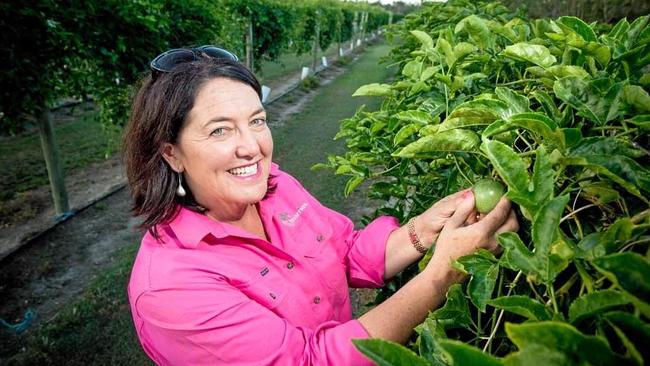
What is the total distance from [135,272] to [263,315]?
492 millimetres

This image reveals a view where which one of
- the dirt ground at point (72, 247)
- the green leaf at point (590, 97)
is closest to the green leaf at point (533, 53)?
the green leaf at point (590, 97)

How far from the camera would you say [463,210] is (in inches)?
46.1

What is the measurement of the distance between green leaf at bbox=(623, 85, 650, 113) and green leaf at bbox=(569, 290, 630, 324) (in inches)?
17.2

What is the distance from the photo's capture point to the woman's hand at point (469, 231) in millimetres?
1096

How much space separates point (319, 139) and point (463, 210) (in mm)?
8304

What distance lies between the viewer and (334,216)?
78.7 inches

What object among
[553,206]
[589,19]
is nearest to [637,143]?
[553,206]

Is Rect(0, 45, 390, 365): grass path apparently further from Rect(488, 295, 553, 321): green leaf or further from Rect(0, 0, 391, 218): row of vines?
Rect(488, 295, 553, 321): green leaf

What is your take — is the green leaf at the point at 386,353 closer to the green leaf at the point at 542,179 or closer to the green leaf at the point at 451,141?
the green leaf at the point at 542,179

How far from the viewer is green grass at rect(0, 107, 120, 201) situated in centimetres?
648

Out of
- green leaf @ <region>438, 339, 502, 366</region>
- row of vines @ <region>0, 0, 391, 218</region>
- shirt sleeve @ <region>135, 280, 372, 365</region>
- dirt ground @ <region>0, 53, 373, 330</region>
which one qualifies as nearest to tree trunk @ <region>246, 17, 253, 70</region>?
row of vines @ <region>0, 0, 391, 218</region>

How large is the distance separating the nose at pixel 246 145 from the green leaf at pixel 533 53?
3.09 ft

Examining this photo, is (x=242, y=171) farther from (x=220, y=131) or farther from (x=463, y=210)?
(x=463, y=210)

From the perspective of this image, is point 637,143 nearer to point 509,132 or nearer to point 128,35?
point 509,132
